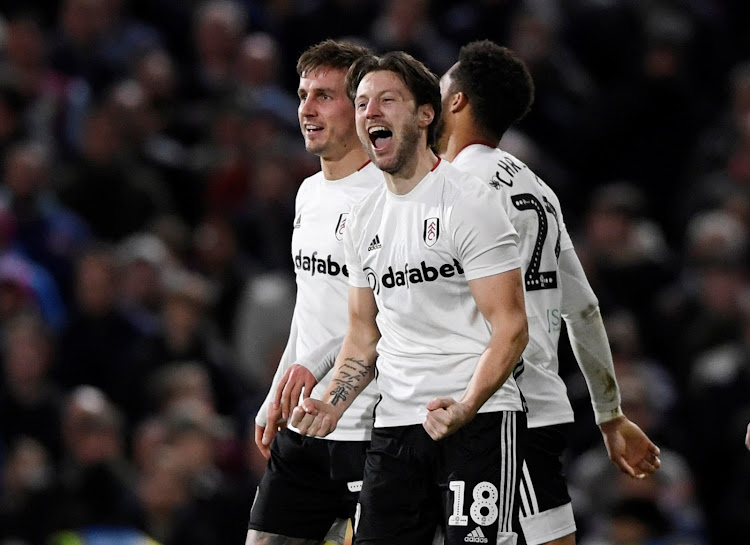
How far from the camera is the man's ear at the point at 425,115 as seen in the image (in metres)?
5.00

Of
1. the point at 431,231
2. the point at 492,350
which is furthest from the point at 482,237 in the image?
the point at 492,350

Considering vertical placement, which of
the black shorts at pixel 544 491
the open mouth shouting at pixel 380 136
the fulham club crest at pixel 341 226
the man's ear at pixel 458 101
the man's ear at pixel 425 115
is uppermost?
the man's ear at pixel 458 101

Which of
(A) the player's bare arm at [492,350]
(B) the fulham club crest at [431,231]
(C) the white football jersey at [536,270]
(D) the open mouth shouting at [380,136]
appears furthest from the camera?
(C) the white football jersey at [536,270]

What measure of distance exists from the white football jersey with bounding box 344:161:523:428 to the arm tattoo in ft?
0.45

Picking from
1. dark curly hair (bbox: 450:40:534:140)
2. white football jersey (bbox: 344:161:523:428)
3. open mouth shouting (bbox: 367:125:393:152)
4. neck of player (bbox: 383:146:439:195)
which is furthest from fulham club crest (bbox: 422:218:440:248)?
dark curly hair (bbox: 450:40:534:140)

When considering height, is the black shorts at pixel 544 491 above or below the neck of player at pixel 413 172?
below

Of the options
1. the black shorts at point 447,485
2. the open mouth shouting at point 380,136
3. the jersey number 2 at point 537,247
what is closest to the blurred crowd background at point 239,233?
the jersey number 2 at point 537,247

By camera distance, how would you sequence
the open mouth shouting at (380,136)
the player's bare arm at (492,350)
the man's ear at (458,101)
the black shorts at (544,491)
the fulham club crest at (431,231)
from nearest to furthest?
the player's bare arm at (492,350) < the fulham club crest at (431,231) < the open mouth shouting at (380,136) < the black shorts at (544,491) < the man's ear at (458,101)

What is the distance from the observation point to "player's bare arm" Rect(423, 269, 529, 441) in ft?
15.1

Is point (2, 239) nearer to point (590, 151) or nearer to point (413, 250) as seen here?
point (590, 151)

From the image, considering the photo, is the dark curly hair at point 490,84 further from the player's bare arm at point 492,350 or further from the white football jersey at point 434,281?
the player's bare arm at point 492,350

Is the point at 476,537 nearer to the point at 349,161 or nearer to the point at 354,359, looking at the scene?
the point at 354,359

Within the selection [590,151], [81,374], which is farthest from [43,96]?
[590,151]

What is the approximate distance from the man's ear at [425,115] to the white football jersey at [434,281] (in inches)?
5.6
